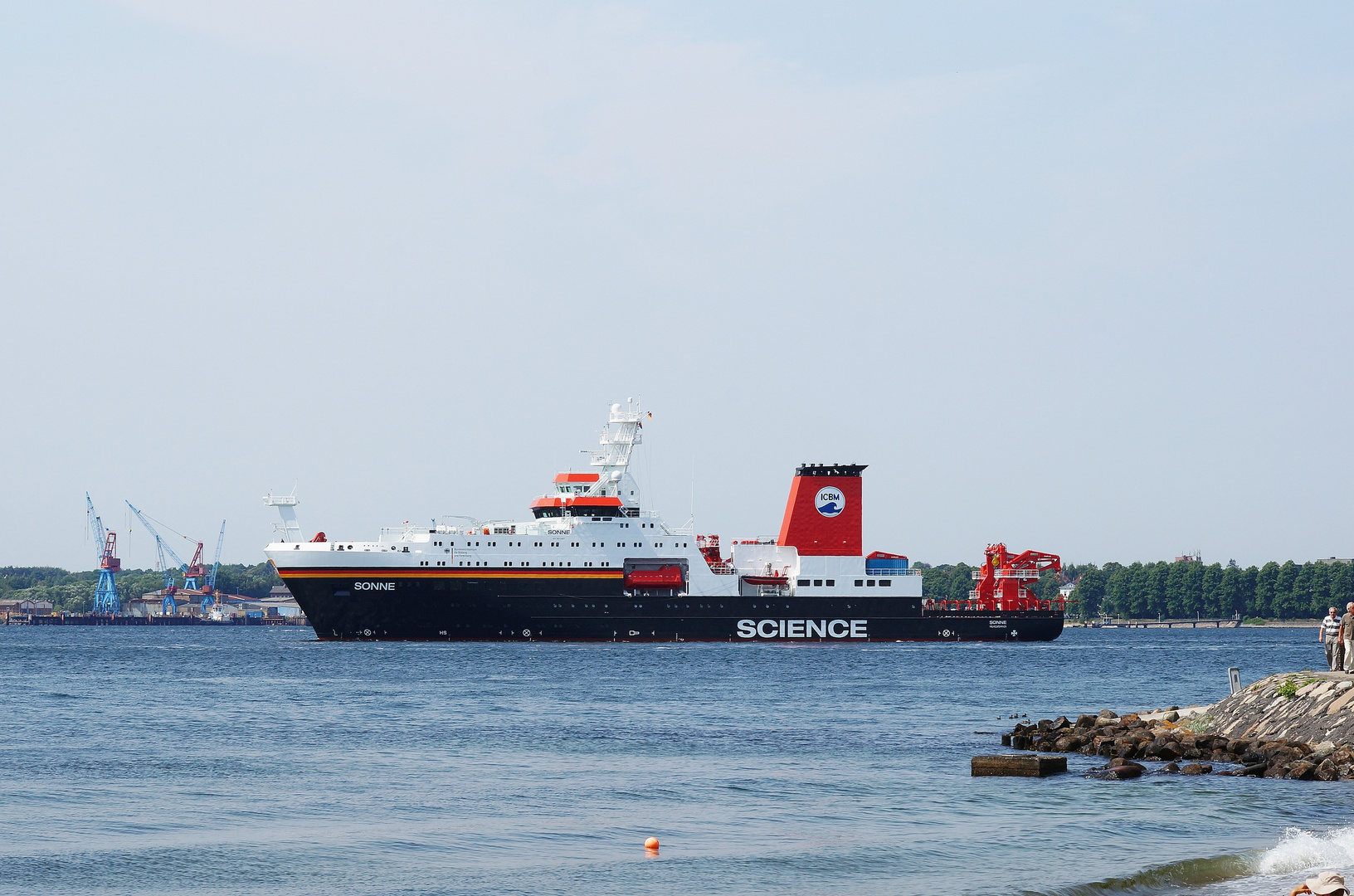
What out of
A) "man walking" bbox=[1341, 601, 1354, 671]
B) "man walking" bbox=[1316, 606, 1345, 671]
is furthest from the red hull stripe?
"man walking" bbox=[1341, 601, 1354, 671]

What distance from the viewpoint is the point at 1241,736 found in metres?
25.9

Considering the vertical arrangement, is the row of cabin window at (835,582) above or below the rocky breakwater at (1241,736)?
above

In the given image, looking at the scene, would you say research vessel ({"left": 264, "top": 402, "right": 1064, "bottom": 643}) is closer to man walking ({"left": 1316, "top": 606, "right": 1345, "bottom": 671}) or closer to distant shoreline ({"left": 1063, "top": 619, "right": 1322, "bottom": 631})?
man walking ({"left": 1316, "top": 606, "right": 1345, "bottom": 671})

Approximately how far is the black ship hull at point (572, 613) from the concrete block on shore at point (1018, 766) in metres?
38.5

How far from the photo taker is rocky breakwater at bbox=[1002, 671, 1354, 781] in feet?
75.5

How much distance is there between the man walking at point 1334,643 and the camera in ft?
82.4

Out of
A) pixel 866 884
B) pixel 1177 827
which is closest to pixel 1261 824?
pixel 1177 827

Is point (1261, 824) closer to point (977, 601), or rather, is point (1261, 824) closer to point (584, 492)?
point (584, 492)

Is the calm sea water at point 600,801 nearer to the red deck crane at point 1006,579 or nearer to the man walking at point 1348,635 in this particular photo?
the man walking at point 1348,635

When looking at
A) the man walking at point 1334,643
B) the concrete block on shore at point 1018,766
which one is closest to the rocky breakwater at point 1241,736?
the man walking at point 1334,643

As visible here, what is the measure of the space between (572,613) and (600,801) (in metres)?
40.6

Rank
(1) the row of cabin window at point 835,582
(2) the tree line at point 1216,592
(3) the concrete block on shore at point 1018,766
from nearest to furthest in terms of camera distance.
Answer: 1. (3) the concrete block on shore at point 1018,766
2. (1) the row of cabin window at point 835,582
3. (2) the tree line at point 1216,592

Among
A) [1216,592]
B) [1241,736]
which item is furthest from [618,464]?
[1216,592]

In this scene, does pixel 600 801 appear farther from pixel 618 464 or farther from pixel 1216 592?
pixel 1216 592
